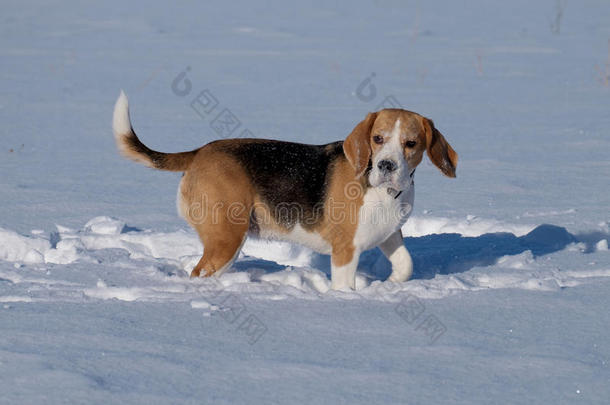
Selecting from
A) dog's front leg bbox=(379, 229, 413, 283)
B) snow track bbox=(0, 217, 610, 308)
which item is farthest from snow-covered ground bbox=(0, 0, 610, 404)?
dog's front leg bbox=(379, 229, 413, 283)

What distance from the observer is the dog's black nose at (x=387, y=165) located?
3.96 meters

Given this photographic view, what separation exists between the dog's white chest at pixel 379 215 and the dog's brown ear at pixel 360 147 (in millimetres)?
152

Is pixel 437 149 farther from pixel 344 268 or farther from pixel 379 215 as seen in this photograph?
pixel 344 268

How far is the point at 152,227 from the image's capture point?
17.6 ft

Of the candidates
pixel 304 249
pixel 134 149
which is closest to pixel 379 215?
pixel 304 249

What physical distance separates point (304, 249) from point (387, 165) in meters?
1.49

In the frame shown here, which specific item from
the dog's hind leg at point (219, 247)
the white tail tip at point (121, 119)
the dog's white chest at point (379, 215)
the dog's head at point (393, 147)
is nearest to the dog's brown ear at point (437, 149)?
the dog's head at point (393, 147)

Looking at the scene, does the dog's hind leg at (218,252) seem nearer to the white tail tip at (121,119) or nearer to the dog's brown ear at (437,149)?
the white tail tip at (121,119)

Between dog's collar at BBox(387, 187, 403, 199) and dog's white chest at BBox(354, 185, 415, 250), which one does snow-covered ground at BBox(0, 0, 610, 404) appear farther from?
dog's collar at BBox(387, 187, 403, 199)

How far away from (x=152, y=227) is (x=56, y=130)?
130 inches

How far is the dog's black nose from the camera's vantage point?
3.96 meters

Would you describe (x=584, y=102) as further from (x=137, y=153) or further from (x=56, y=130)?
(x=137, y=153)

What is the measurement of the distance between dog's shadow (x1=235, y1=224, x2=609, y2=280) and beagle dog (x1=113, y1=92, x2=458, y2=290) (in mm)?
391

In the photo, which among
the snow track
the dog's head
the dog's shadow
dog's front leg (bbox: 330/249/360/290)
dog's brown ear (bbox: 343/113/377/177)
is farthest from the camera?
the dog's shadow
